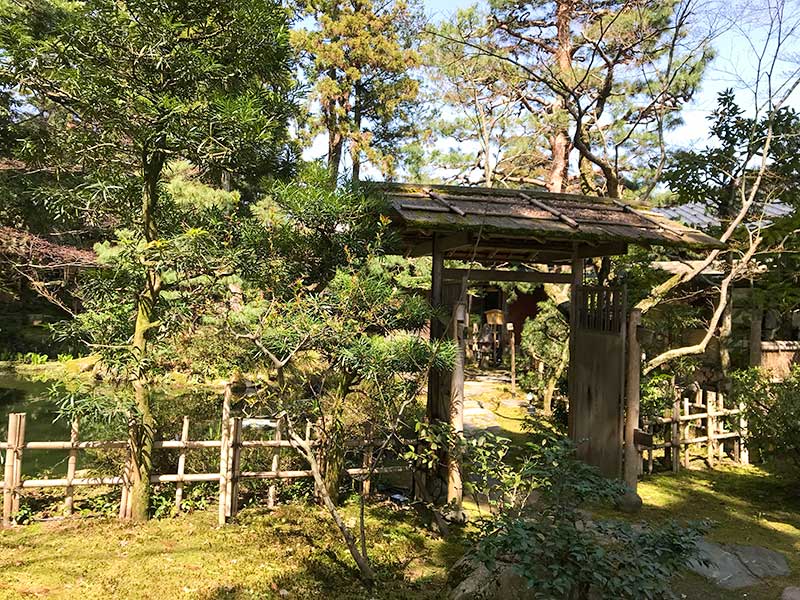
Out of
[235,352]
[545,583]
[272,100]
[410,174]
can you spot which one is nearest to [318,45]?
[410,174]

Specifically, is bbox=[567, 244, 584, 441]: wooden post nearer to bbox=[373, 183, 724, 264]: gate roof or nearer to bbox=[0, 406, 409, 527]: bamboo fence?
bbox=[373, 183, 724, 264]: gate roof

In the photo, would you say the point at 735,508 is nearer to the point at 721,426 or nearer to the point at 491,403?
the point at 721,426

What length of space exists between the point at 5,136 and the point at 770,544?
52.8ft

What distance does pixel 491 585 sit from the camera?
4047mm

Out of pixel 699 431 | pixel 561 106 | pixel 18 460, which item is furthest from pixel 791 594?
pixel 561 106

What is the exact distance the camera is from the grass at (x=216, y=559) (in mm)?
4375

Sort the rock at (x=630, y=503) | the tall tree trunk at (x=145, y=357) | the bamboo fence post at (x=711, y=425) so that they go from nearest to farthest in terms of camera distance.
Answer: the tall tree trunk at (x=145, y=357), the rock at (x=630, y=503), the bamboo fence post at (x=711, y=425)

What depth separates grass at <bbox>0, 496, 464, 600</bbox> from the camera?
4.38 meters

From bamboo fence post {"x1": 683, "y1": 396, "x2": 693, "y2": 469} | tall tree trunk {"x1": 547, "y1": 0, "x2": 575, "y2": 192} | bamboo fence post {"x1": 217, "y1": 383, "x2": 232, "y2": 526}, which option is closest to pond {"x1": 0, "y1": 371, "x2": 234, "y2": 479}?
bamboo fence post {"x1": 217, "y1": 383, "x2": 232, "y2": 526}

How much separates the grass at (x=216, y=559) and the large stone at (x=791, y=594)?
8.58 feet

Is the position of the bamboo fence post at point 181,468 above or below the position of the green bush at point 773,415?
below

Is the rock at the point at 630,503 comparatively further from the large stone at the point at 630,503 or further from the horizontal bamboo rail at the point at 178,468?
the horizontal bamboo rail at the point at 178,468

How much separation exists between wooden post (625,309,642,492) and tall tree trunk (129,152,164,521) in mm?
5179

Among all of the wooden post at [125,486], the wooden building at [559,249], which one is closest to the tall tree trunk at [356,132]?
the wooden building at [559,249]
